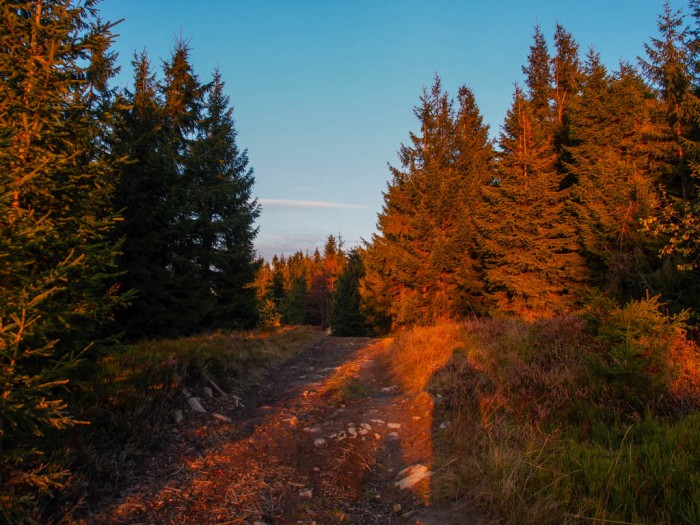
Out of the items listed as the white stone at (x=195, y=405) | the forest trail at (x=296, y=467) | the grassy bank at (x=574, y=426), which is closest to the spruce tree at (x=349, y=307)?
the grassy bank at (x=574, y=426)

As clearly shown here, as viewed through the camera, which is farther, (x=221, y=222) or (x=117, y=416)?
(x=221, y=222)

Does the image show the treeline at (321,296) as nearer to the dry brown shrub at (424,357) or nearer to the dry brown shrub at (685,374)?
the dry brown shrub at (424,357)

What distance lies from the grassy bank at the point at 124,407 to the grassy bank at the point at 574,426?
3537 millimetres

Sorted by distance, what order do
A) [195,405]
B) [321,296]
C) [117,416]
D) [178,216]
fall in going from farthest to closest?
[321,296] → [178,216] → [195,405] → [117,416]

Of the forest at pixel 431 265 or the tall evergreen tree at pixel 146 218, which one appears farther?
the tall evergreen tree at pixel 146 218

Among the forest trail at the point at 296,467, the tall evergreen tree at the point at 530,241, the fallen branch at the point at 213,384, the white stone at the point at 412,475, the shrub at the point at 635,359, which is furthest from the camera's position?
the tall evergreen tree at the point at 530,241

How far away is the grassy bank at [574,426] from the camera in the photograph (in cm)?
283

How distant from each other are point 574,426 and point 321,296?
6103 cm

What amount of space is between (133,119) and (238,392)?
34.6 ft

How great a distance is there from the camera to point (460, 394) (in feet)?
18.6

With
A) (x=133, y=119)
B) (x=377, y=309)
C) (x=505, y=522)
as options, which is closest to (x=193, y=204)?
(x=133, y=119)

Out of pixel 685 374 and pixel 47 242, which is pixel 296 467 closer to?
pixel 47 242

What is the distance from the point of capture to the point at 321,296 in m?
64.6

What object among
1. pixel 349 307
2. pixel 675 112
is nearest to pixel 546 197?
pixel 675 112
